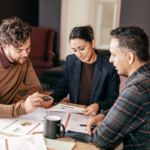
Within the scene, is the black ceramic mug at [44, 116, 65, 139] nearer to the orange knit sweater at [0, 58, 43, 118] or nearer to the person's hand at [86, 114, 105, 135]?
the person's hand at [86, 114, 105, 135]

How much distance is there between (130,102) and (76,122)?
459mm

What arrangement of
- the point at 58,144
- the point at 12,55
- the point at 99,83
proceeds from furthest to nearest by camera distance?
the point at 99,83 → the point at 12,55 → the point at 58,144

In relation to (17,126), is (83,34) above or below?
above

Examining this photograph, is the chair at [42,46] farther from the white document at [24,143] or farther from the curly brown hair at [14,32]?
the white document at [24,143]

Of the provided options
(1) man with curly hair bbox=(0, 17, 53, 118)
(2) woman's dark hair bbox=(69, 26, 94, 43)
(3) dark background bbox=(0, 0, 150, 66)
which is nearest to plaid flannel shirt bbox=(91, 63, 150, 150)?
(1) man with curly hair bbox=(0, 17, 53, 118)

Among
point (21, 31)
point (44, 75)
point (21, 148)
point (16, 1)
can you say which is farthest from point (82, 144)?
point (16, 1)

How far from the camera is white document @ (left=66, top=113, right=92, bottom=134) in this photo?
3.55 feet

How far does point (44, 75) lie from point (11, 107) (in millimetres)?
2759

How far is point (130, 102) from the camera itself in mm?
831

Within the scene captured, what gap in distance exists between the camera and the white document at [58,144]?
2.97 feet

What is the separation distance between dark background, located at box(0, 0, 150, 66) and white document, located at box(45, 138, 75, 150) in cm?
347

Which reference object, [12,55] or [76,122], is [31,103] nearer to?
[76,122]

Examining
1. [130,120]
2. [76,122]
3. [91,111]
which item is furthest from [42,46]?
[130,120]

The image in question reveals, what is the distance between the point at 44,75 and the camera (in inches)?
155
